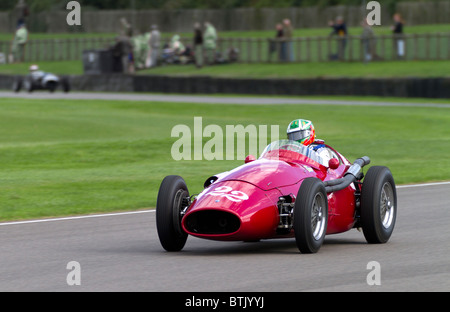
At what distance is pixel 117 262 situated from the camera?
8.28 m

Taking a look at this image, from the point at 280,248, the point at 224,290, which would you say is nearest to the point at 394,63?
the point at 280,248

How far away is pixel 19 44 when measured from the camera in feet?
160

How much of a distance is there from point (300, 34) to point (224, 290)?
47.8 m

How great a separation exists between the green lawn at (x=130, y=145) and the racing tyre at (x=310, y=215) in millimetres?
4257

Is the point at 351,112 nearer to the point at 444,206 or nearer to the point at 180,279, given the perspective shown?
the point at 444,206

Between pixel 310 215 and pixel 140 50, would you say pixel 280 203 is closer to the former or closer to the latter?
pixel 310 215

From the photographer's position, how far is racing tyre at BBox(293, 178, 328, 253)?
8266mm

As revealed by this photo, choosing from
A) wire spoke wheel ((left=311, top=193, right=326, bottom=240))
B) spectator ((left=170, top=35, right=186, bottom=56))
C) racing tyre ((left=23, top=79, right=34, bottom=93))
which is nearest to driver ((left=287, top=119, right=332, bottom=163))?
wire spoke wheel ((left=311, top=193, right=326, bottom=240))

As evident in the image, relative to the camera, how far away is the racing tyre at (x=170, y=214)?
8.71 m

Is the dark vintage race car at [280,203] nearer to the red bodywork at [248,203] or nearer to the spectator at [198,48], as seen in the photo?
the red bodywork at [248,203]

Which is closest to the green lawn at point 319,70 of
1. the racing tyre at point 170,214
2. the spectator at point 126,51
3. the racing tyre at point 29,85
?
the spectator at point 126,51

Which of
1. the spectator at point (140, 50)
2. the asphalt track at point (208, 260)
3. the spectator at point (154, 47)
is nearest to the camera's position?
the asphalt track at point (208, 260)

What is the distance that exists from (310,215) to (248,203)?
53 centimetres

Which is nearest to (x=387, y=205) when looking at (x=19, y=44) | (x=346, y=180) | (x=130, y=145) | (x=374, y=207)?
(x=374, y=207)
